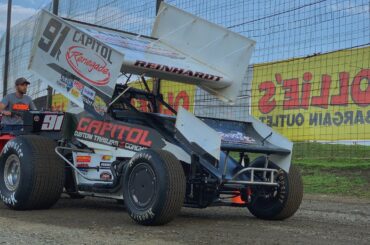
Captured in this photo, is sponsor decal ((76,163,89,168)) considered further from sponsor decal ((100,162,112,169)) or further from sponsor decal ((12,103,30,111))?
sponsor decal ((12,103,30,111))

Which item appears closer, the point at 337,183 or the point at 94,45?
the point at 94,45

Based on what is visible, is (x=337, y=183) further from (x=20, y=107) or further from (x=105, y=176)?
(x=20, y=107)

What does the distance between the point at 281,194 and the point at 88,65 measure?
286 centimetres

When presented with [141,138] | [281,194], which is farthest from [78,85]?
[281,194]

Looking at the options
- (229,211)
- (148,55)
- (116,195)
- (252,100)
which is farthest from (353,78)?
(116,195)

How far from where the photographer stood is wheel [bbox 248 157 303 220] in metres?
7.24

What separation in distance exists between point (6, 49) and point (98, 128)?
1278cm

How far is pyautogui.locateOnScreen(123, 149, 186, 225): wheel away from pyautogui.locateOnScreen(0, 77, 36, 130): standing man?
281 cm

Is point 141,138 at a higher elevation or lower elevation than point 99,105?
lower

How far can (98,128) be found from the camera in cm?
754

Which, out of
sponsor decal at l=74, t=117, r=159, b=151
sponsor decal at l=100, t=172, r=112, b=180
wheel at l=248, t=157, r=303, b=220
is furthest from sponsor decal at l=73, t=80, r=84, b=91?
wheel at l=248, t=157, r=303, b=220

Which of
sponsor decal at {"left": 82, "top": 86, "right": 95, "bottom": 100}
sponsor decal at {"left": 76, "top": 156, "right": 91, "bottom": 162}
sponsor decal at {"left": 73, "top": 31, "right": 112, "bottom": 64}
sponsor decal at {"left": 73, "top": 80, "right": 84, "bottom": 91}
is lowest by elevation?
sponsor decal at {"left": 76, "top": 156, "right": 91, "bottom": 162}

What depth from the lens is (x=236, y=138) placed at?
23.5 ft

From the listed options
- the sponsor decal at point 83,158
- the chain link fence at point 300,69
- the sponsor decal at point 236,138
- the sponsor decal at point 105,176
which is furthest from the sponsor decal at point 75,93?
the chain link fence at point 300,69
